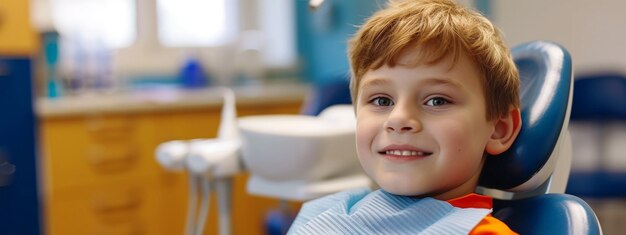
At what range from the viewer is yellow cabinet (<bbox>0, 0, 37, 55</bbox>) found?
109 inches

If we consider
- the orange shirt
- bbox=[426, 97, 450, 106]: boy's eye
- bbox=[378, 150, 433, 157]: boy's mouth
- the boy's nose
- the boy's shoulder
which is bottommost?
the boy's shoulder

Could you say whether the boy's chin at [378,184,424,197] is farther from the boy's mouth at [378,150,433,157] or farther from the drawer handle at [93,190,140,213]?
the drawer handle at [93,190,140,213]

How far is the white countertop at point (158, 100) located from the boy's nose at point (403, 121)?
6.82 ft

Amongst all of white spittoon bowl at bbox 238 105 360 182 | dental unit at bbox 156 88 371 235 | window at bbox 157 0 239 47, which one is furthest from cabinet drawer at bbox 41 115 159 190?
white spittoon bowl at bbox 238 105 360 182

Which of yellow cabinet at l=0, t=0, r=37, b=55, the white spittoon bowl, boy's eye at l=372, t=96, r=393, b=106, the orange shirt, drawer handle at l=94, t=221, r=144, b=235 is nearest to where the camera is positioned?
the orange shirt

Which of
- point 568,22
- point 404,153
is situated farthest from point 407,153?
point 568,22

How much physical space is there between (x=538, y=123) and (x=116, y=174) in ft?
7.36

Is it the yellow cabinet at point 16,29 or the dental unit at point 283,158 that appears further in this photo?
the yellow cabinet at point 16,29

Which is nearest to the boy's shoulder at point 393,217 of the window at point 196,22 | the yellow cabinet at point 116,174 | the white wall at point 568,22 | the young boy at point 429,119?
the young boy at point 429,119

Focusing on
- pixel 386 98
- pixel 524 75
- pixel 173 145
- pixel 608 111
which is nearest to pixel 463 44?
pixel 386 98

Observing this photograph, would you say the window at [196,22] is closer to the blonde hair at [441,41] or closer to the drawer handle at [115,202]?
the drawer handle at [115,202]

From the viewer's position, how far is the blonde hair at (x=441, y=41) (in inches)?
42.3

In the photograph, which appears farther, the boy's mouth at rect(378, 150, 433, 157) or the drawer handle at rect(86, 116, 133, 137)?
the drawer handle at rect(86, 116, 133, 137)

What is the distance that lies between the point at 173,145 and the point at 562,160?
1111mm
